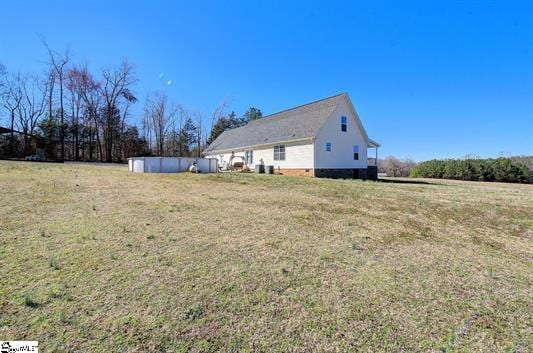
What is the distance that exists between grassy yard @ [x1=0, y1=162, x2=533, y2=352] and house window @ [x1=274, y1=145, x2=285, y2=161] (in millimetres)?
14115

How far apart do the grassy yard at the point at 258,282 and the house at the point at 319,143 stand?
39.7ft

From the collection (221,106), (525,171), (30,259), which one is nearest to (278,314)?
(30,259)

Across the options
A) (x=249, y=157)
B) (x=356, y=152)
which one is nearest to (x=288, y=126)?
(x=249, y=157)

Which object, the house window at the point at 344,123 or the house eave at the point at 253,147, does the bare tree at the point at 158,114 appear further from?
the house window at the point at 344,123

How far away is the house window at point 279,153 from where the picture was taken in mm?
19641

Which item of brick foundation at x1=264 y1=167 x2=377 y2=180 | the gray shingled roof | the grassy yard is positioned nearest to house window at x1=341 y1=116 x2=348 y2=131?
the gray shingled roof

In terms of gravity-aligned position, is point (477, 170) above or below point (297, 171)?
above

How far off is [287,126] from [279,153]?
2627mm

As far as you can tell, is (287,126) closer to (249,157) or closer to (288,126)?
(288,126)

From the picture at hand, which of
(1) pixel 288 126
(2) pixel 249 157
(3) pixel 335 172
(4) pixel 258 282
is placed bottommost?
(4) pixel 258 282

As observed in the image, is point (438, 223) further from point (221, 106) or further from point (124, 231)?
point (221, 106)

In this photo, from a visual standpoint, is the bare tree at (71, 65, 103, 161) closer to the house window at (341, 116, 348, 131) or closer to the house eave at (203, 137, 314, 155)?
the house eave at (203, 137, 314, 155)

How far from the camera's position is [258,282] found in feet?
9.45

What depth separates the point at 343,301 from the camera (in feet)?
8.41
